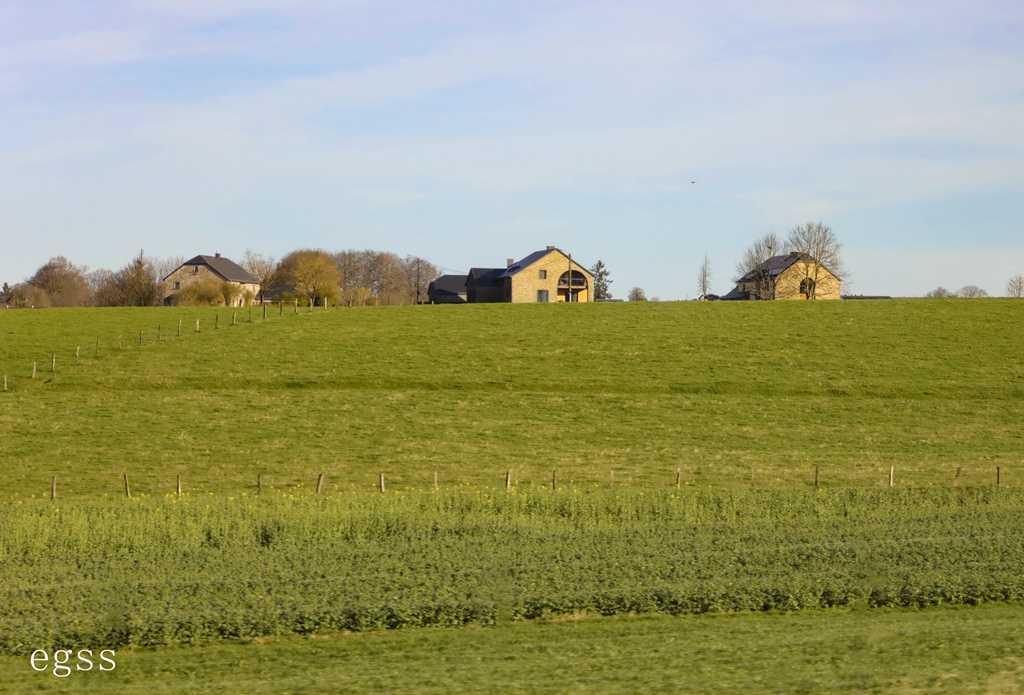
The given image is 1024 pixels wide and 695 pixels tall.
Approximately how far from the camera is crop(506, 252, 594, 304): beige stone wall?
128 meters

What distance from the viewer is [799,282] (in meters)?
120

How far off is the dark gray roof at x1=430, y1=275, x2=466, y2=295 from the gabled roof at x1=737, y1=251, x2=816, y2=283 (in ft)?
178

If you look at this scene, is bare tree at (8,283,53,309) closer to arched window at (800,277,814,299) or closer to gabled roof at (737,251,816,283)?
gabled roof at (737,251,816,283)

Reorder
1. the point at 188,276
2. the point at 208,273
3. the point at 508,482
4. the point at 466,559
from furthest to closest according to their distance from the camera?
the point at 188,276 < the point at 208,273 < the point at 508,482 < the point at 466,559

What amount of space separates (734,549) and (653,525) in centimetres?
403

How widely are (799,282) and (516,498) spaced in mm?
96099

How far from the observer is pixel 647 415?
1971 inches

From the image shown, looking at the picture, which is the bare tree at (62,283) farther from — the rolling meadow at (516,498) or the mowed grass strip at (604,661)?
the mowed grass strip at (604,661)

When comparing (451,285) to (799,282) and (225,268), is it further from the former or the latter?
(799,282)

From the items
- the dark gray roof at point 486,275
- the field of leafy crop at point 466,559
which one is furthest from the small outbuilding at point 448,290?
the field of leafy crop at point 466,559

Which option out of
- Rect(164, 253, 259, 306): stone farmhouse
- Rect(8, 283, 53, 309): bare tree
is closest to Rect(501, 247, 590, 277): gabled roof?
Rect(164, 253, 259, 306): stone farmhouse

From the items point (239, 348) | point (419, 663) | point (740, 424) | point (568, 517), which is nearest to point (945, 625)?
point (419, 663)

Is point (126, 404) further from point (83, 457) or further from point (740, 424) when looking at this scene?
point (740, 424)

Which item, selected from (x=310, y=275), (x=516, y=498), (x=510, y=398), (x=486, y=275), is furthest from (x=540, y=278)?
(x=516, y=498)
